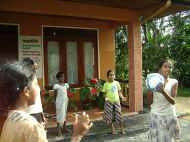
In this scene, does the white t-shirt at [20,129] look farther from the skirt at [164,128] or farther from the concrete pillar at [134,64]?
the concrete pillar at [134,64]

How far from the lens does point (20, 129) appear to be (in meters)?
2.06

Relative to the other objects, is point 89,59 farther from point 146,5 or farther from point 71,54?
point 146,5

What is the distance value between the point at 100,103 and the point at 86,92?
22.7 inches

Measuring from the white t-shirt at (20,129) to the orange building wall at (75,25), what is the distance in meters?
7.97

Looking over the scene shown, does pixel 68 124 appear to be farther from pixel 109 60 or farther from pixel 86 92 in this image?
pixel 109 60

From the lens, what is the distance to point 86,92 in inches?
417

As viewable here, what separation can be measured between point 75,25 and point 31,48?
1.64 metres

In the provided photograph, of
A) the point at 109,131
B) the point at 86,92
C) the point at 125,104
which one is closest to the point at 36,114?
the point at 109,131

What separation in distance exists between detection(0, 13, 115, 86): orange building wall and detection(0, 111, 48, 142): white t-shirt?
26.1 feet

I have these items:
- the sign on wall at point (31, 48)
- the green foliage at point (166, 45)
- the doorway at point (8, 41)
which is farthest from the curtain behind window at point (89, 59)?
the green foliage at point (166, 45)

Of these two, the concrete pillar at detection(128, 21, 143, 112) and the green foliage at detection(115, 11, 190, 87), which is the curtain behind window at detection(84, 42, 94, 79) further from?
the green foliage at detection(115, 11, 190, 87)

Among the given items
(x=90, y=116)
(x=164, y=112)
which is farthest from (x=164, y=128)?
(x=90, y=116)

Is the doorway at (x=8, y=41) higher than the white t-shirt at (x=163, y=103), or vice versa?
the doorway at (x=8, y=41)

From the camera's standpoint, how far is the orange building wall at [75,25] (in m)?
10.1
